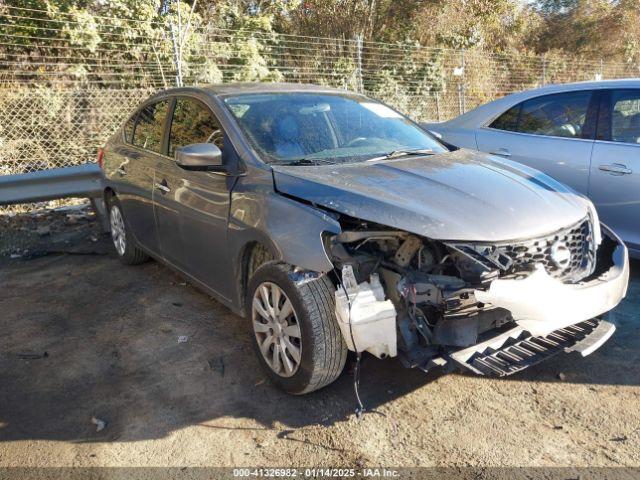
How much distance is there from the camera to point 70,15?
30.0 ft

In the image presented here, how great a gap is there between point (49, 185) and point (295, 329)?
16.7 feet

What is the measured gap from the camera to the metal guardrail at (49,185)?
6688 millimetres

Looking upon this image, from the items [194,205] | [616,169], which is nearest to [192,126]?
[194,205]

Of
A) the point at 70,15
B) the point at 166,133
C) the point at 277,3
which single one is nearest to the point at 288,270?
the point at 166,133

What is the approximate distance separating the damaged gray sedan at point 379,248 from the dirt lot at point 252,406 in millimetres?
279

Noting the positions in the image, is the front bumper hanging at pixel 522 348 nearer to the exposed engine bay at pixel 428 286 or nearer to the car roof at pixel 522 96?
the exposed engine bay at pixel 428 286

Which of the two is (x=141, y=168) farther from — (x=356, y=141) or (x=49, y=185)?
(x=49, y=185)

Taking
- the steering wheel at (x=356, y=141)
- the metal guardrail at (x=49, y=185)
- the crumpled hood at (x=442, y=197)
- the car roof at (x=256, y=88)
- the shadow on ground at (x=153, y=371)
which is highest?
the car roof at (x=256, y=88)

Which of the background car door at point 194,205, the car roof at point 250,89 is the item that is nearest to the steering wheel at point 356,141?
the car roof at point 250,89

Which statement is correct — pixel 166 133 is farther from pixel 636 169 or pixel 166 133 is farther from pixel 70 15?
pixel 70 15

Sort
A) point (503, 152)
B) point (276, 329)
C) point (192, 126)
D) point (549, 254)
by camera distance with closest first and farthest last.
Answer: point (549, 254), point (276, 329), point (192, 126), point (503, 152)

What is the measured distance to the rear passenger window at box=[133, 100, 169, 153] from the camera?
15.2 ft

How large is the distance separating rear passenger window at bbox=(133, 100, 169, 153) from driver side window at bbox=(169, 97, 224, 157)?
22cm

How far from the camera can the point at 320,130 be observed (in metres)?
3.89
